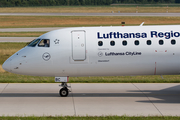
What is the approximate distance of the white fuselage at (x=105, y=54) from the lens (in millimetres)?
14391

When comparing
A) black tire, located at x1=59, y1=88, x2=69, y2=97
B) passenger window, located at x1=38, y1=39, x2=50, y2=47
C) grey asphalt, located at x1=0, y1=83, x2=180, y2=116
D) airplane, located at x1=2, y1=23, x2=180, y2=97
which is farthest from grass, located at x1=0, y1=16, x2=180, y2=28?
airplane, located at x1=2, y1=23, x2=180, y2=97

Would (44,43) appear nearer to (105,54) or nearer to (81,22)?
(105,54)

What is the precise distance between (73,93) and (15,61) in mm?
3589

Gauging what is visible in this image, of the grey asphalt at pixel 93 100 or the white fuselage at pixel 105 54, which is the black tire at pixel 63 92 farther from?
the white fuselage at pixel 105 54

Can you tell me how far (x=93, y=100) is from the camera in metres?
14.4

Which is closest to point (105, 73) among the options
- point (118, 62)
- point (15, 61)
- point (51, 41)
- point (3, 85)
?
point (118, 62)

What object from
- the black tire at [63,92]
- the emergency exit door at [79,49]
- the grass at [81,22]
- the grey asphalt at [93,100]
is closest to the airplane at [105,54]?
the emergency exit door at [79,49]

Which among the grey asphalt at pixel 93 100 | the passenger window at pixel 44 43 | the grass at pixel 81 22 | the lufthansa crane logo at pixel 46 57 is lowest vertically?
the grass at pixel 81 22

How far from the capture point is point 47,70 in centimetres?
1458

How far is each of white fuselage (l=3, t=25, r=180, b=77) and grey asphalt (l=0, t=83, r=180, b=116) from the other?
1424mm

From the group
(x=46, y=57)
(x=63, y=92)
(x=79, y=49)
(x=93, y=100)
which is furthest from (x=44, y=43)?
(x=93, y=100)

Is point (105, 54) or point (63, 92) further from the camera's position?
point (63, 92)

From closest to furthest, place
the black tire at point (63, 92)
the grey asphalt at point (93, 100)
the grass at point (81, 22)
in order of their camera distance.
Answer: the grey asphalt at point (93, 100) < the black tire at point (63, 92) < the grass at point (81, 22)

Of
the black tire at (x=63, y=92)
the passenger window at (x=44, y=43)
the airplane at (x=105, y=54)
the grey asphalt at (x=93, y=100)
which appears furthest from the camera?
the black tire at (x=63, y=92)
